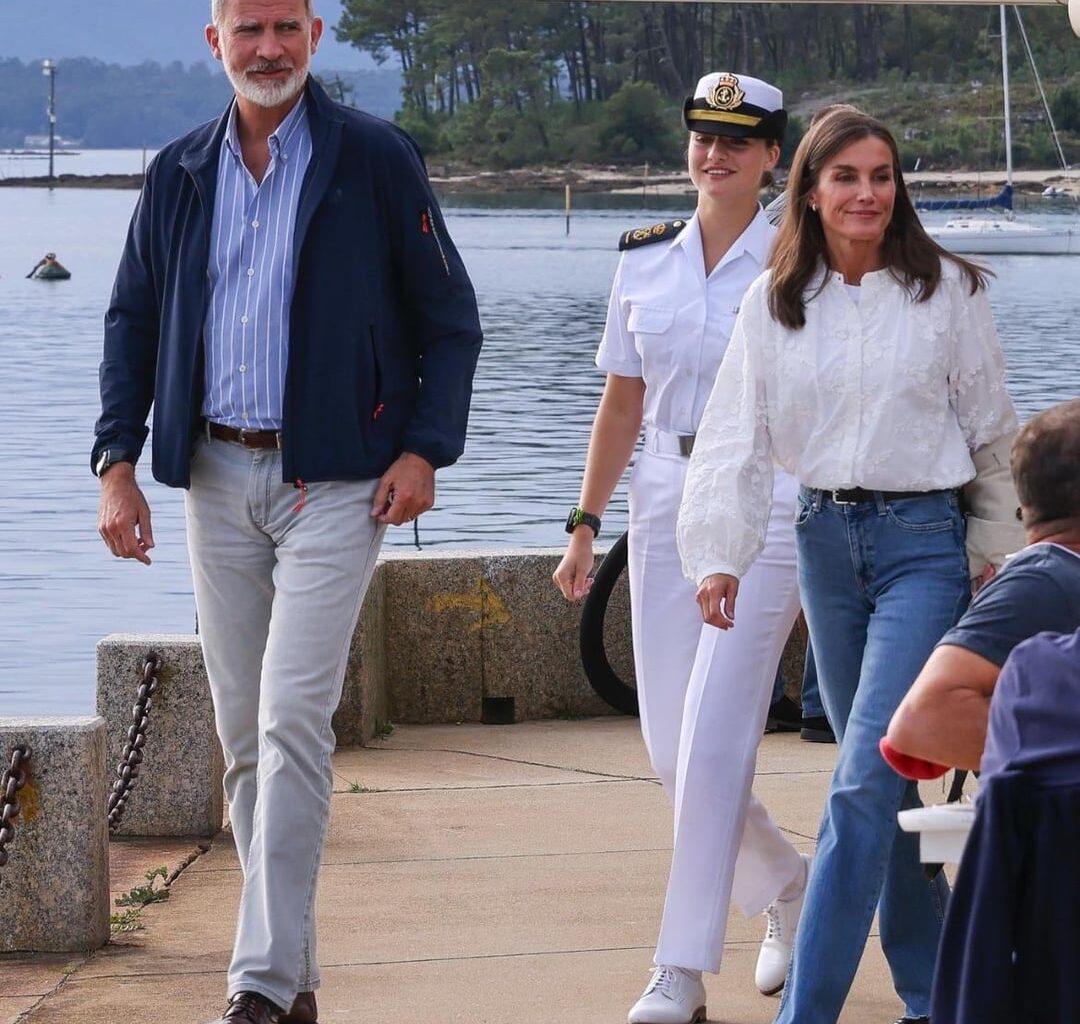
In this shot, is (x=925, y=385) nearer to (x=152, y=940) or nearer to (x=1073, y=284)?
(x=152, y=940)

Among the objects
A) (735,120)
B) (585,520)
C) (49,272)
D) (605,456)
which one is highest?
(735,120)

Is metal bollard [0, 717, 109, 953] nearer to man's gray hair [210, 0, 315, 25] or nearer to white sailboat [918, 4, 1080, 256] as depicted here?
man's gray hair [210, 0, 315, 25]

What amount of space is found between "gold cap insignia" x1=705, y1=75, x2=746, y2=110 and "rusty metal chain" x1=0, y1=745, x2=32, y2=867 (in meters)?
2.09

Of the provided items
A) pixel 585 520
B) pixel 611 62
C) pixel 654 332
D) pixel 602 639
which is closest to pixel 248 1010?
pixel 585 520

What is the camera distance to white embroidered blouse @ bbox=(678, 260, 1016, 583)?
4230 mm

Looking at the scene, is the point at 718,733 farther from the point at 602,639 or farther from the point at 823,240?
the point at 602,639

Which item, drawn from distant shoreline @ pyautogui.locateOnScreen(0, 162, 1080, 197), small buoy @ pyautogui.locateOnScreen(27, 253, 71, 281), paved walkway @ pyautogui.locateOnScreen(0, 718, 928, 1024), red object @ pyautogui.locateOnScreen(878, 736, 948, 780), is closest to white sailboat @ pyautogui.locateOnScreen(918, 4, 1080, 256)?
small buoy @ pyautogui.locateOnScreen(27, 253, 71, 281)

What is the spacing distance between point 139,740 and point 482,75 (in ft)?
427

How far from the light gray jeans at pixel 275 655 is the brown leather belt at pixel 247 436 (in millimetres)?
18

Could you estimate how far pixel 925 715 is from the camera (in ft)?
10.3

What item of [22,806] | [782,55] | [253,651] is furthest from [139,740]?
[782,55]

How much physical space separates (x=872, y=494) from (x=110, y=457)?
1.59 meters

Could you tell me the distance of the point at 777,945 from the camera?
493cm

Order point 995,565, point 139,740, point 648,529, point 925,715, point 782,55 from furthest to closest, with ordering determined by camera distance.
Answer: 1. point 782,55
2. point 139,740
3. point 648,529
4. point 995,565
5. point 925,715
